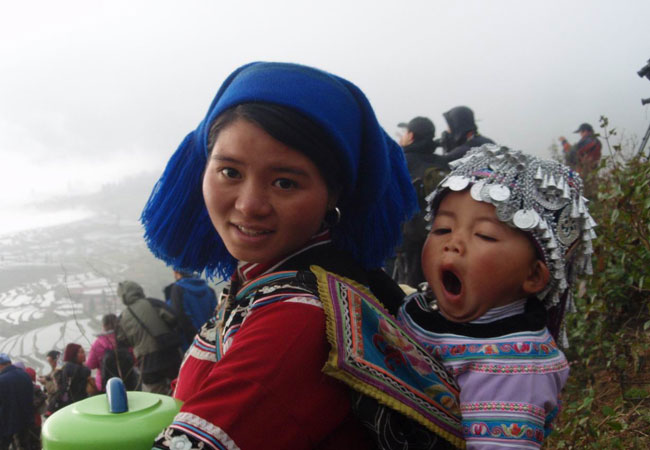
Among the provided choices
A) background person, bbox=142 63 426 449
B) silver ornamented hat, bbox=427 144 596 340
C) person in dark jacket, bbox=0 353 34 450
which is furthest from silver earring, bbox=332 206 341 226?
person in dark jacket, bbox=0 353 34 450

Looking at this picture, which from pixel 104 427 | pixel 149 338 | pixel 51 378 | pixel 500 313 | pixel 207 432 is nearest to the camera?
pixel 207 432

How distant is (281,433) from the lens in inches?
41.0

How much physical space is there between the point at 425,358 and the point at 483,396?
6.3 inches

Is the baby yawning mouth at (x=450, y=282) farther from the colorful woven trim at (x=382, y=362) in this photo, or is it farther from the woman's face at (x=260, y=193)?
the woman's face at (x=260, y=193)

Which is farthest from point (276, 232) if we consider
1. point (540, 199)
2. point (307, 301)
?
point (540, 199)

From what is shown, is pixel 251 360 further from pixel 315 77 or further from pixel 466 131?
pixel 466 131

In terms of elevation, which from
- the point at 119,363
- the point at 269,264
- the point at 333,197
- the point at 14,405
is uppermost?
the point at 333,197

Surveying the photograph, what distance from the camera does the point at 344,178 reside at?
1402 mm

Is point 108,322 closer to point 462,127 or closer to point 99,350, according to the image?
point 99,350

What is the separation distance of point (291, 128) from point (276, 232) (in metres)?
0.26

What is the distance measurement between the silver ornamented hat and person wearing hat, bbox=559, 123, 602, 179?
504cm

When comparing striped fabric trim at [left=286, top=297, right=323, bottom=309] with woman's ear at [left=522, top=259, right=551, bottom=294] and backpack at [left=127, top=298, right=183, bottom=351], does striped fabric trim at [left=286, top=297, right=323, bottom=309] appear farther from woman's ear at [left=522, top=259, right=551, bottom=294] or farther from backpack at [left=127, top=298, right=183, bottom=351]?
backpack at [left=127, top=298, right=183, bottom=351]

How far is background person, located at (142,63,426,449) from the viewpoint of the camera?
3.43ft

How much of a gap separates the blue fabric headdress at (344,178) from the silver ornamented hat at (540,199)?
19cm
